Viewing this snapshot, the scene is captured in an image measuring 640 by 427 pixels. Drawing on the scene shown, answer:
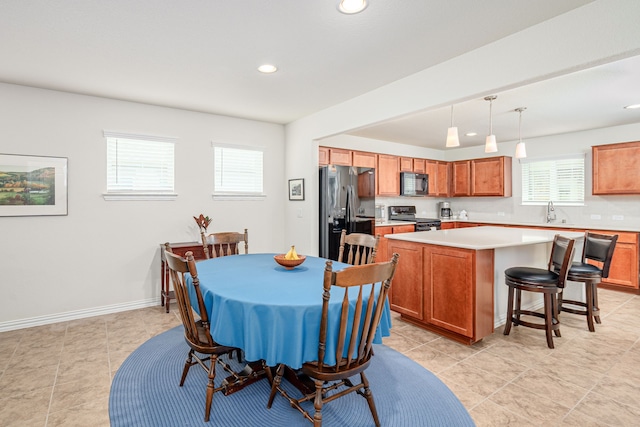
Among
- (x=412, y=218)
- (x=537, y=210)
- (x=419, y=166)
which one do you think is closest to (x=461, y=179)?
(x=419, y=166)

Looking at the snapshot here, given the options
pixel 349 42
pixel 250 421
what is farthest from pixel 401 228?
pixel 250 421

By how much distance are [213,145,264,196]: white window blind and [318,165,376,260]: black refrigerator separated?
3.27 ft

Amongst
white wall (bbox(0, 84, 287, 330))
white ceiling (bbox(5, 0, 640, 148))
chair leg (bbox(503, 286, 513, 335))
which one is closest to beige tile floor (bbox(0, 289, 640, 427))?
chair leg (bbox(503, 286, 513, 335))

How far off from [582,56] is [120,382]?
12.3 ft

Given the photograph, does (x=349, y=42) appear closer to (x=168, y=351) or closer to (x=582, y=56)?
(x=582, y=56)

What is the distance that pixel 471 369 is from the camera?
256cm

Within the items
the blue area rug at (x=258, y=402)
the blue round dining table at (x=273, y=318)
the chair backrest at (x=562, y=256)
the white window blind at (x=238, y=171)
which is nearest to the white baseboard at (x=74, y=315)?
the blue area rug at (x=258, y=402)

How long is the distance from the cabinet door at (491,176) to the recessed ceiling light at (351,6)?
5.34 meters

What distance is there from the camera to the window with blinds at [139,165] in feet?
12.7

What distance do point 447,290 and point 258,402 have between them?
193 cm

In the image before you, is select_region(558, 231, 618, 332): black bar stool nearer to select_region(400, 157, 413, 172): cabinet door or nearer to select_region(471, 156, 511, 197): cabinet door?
select_region(471, 156, 511, 197): cabinet door

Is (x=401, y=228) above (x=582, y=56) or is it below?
below

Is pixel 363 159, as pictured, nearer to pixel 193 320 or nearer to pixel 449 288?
pixel 449 288

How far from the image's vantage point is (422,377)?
2426mm
